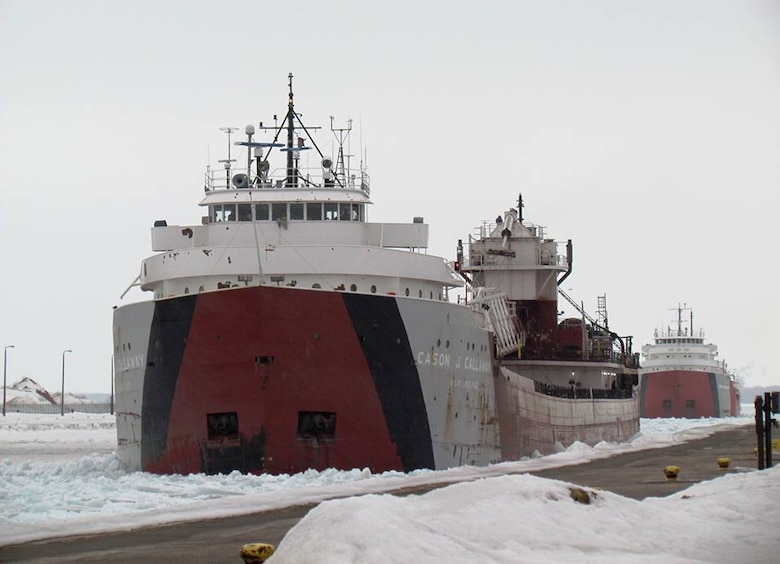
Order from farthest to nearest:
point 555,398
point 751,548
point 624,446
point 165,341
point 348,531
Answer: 1. point 624,446
2. point 555,398
3. point 165,341
4. point 751,548
5. point 348,531

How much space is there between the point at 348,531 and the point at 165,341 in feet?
50.7

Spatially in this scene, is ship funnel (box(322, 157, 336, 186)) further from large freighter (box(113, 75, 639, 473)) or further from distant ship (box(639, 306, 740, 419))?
distant ship (box(639, 306, 740, 419))

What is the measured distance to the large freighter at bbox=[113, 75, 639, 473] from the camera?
25406 mm

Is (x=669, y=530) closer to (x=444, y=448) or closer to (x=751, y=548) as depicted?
(x=751, y=548)

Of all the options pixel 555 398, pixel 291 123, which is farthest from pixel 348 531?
pixel 555 398

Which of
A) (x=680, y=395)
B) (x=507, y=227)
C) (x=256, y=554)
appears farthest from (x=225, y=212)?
(x=680, y=395)

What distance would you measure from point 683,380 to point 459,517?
8221cm

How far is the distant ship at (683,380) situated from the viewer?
302 ft

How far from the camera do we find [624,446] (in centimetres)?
4444

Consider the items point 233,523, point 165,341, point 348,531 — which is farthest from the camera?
point 165,341

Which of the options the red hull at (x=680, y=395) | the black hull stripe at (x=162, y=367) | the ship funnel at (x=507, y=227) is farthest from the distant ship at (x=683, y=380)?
the black hull stripe at (x=162, y=367)

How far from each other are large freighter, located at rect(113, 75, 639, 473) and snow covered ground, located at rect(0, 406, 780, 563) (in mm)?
1805

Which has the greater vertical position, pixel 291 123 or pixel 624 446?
pixel 291 123

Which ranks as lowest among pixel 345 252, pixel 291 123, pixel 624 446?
pixel 624 446
